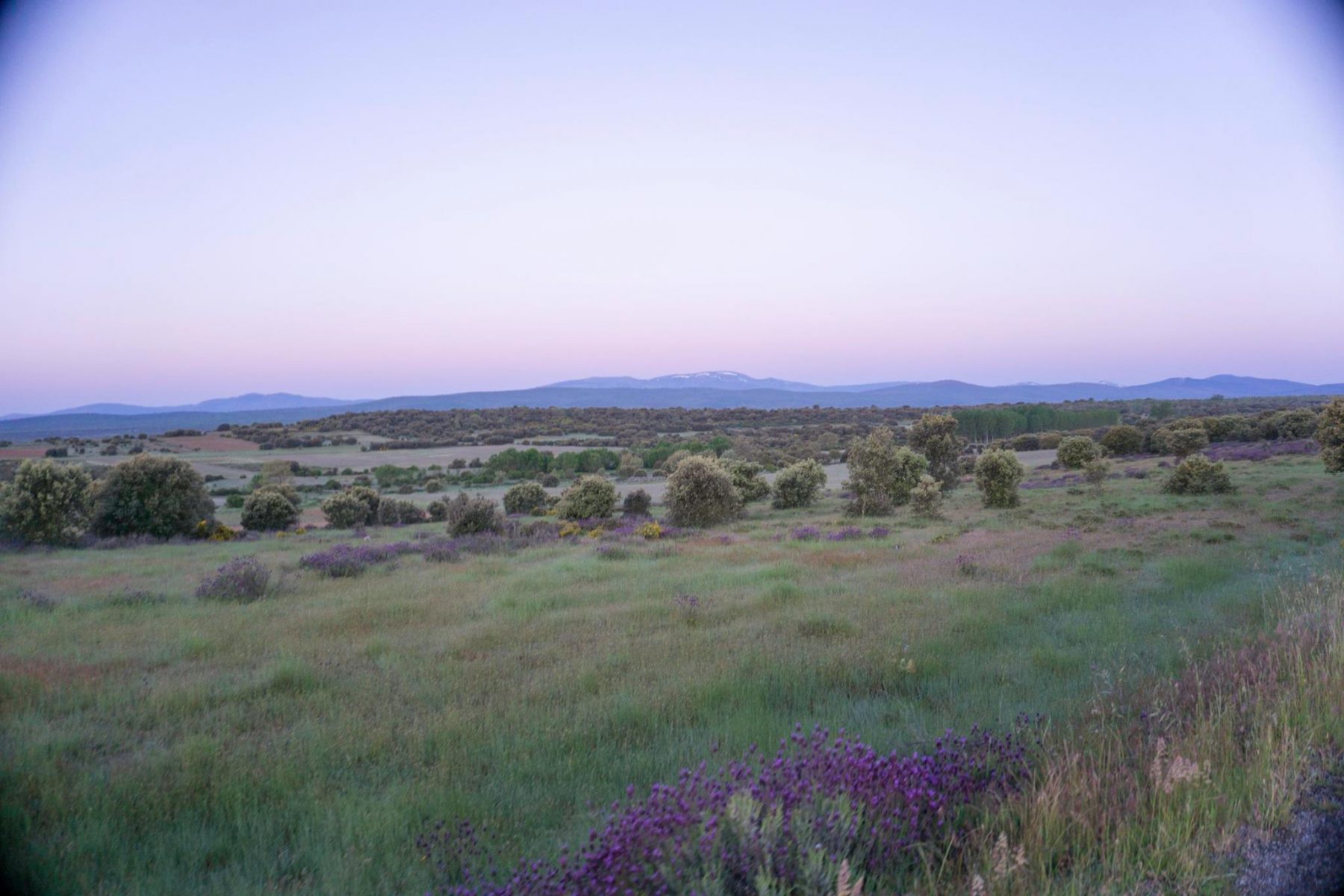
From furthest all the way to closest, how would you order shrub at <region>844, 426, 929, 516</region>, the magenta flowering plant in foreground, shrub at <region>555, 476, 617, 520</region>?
shrub at <region>555, 476, 617, 520</region>, shrub at <region>844, 426, 929, 516</region>, the magenta flowering plant in foreground

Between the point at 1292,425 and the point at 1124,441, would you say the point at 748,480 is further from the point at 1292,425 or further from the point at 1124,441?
the point at 1292,425

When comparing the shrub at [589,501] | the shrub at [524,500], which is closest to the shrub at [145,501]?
the shrub at [524,500]

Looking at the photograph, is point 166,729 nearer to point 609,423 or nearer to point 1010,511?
point 1010,511

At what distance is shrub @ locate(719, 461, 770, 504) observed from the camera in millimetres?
27755

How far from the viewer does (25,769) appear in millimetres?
4500

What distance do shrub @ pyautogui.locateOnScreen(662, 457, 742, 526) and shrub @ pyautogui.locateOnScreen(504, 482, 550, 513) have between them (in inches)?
335

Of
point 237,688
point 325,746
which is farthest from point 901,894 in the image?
point 237,688

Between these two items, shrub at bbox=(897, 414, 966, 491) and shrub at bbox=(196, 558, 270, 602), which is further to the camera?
shrub at bbox=(897, 414, 966, 491)

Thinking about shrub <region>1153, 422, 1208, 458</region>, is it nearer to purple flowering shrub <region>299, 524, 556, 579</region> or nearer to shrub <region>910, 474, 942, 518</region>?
shrub <region>910, 474, 942, 518</region>

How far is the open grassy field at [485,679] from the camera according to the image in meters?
3.91

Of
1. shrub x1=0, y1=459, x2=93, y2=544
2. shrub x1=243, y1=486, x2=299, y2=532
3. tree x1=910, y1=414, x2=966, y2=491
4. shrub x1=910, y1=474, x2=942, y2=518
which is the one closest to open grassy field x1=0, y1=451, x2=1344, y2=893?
shrub x1=0, y1=459, x2=93, y2=544

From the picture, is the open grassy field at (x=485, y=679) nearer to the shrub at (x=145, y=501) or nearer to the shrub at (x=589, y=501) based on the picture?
the shrub at (x=145, y=501)

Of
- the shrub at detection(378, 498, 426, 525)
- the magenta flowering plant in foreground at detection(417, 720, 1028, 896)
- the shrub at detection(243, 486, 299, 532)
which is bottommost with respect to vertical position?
the shrub at detection(378, 498, 426, 525)

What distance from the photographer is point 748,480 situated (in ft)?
92.6
